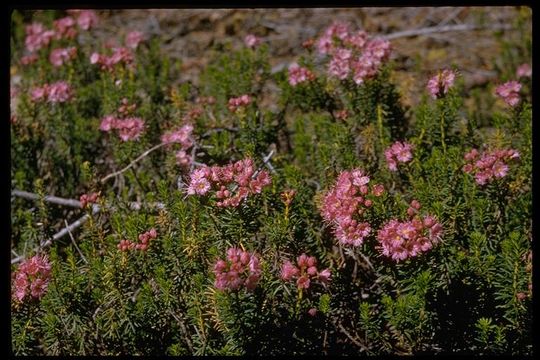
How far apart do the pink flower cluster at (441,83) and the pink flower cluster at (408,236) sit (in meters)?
1.28

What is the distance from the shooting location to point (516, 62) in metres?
5.64

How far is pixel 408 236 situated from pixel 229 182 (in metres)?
0.91

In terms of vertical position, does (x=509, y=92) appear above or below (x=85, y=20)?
below

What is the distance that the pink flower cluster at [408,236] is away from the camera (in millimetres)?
2699

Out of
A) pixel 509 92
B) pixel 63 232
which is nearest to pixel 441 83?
pixel 509 92

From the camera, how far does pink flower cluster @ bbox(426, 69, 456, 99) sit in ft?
12.2

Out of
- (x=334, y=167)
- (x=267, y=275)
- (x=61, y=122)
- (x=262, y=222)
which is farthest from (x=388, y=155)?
(x=61, y=122)

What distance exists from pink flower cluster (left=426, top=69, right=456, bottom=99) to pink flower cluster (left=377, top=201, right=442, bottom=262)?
4.19 ft

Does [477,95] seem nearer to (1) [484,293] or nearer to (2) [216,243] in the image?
(1) [484,293]

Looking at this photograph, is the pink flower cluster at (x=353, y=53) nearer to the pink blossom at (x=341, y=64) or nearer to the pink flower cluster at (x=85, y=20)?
the pink blossom at (x=341, y=64)

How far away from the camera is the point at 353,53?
167 inches

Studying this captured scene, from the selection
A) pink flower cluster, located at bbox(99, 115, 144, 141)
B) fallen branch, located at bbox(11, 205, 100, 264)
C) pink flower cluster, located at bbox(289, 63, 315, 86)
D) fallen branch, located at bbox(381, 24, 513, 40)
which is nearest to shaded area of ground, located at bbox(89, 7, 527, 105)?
fallen branch, located at bbox(381, 24, 513, 40)

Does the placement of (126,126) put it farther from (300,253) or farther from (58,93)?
(300,253)

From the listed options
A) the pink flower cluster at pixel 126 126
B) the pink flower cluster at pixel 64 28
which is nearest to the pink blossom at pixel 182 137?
the pink flower cluster at pixel 126 126
